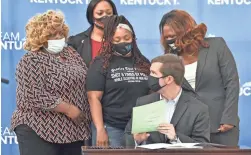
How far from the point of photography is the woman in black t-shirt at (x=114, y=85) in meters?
4.21

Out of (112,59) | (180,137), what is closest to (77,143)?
(112,59)

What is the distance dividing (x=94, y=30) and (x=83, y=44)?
0.44 feet

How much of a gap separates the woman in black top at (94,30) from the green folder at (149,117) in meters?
1.26

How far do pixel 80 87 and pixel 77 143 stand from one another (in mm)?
372

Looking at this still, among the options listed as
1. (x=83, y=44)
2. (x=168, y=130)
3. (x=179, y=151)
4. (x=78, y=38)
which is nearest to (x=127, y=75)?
(x=83, y=44)

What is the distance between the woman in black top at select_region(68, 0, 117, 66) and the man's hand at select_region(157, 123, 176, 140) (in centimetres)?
130

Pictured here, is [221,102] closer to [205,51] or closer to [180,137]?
[205,51]

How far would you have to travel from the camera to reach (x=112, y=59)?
430 centimetres

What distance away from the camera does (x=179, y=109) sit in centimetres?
366

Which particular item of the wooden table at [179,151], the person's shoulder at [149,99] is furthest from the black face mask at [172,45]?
the wooden table at [179,151]

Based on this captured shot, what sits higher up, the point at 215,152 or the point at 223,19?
the point at 223,19

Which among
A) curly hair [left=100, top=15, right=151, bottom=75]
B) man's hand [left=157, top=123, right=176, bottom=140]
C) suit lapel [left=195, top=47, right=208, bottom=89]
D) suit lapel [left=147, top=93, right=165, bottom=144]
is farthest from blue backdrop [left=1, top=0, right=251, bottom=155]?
man's hand [left=157, top=123, right=176, bottom=140]

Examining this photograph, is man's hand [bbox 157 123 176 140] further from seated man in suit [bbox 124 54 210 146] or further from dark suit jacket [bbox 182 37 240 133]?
dark suit jacket [bbox 182 37 240 133]

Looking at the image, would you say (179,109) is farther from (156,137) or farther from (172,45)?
(172,45)
